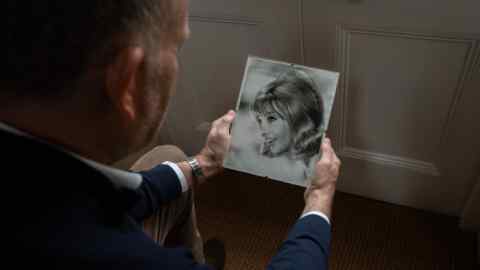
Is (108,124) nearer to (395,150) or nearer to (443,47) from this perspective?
(443,47)

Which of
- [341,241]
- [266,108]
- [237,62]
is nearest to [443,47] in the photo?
[266,108]

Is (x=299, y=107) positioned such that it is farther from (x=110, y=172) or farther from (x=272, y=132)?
(x=110, y=172)

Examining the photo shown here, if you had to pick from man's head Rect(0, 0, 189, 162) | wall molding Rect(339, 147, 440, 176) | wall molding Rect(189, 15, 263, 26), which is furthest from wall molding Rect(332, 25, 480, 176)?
man's head Rect(0, 0, 189, 162)

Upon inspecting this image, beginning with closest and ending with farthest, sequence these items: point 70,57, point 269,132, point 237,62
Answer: point 70,57, point 269,132, point 237,62

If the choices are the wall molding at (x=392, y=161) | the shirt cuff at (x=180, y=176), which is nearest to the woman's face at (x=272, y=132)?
the shirt cuff at (x=180, y=176)

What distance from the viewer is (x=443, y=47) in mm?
856

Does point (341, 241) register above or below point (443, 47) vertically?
below

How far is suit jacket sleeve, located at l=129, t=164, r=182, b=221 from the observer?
822 millimetres

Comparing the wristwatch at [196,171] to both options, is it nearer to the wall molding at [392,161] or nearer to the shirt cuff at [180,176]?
the shirt cuff at [180,176]

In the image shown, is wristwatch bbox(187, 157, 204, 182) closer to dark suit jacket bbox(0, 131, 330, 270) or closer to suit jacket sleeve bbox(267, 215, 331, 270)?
suit jacket sleeve bbox(267, 215, 331, 270)

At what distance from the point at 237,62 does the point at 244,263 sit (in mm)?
635

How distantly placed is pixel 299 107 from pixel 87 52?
61 centimetres

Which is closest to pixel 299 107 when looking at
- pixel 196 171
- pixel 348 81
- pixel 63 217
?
pixel 348 81

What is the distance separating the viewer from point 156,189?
2.82 ft
